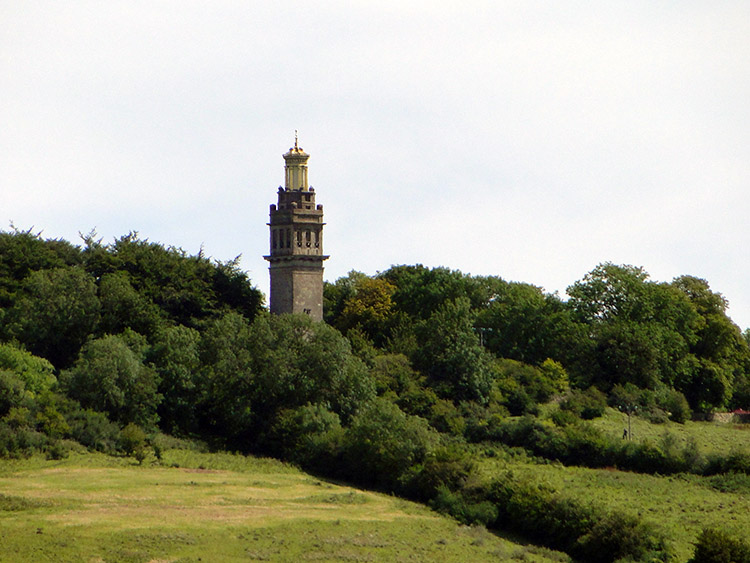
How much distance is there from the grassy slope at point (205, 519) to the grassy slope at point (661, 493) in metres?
6.51

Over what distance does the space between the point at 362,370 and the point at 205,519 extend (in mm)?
22795

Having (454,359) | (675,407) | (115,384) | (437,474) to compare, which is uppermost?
(454,359)

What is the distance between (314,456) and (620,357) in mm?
30696

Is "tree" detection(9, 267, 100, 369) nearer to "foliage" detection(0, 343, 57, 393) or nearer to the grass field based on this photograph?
"foliage" detection(0, 343, 57, 393)

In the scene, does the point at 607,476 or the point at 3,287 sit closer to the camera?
the point at 607,476

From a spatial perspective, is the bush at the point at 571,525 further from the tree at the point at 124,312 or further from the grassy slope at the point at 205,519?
the tree at the point at 124,312

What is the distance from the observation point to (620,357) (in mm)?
95500

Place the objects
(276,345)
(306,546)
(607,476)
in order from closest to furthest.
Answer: (306,546) < (607,476) < (276,345)

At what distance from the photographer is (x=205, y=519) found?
59.9 meters

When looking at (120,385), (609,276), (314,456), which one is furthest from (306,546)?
(609,276)

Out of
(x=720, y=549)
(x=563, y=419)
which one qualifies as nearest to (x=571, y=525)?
(x=720, y=549)

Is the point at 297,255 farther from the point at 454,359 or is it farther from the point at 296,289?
the point at 454,359

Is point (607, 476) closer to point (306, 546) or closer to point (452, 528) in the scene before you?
point (452, 528)

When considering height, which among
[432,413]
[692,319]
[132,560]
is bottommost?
[132,560]
